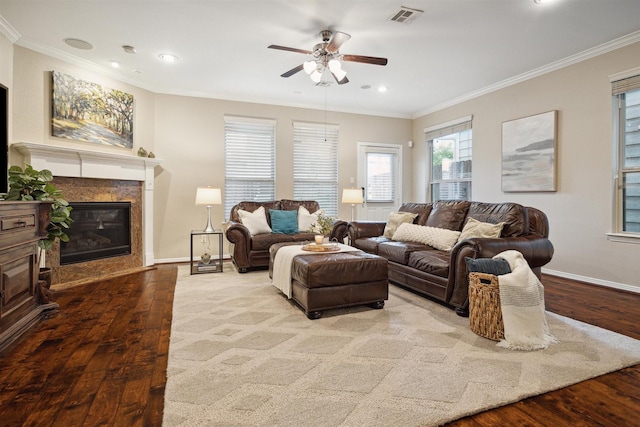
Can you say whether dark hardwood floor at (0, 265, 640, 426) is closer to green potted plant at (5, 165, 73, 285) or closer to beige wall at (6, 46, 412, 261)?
green potted plant at (5, 165, 73, 285)

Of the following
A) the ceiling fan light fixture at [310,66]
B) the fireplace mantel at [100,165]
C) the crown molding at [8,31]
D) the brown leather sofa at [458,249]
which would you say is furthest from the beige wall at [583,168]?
the crown molding at [8,31]

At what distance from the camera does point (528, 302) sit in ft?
7.63

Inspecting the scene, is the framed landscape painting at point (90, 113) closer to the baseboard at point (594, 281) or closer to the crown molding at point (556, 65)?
the crown molding at point (556, 65)

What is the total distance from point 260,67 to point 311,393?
4.07 m

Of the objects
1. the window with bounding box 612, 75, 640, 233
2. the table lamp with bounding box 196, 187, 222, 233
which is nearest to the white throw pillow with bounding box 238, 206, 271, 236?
the table lamp with bounding box 196, 187, 222, 233

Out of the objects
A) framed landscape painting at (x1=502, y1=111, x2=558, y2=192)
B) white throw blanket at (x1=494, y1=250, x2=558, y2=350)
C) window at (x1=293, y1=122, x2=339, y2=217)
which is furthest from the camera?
window at (x1=293, y1=122, x2=339, y2=217)

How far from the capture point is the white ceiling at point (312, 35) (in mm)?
3125

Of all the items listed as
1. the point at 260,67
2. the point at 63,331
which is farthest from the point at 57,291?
the point at 260,67

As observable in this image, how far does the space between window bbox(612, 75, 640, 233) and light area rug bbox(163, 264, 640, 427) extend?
74.3 inches

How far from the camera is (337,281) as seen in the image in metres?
2.92

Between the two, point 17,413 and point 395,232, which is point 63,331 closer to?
point 17,413

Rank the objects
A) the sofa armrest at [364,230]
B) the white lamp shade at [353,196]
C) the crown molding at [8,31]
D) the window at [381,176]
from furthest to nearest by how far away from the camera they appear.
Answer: the window at [381,176], the white lamp shade at [353,196], the sofa armrest at [364,230], the crown molding at [8,31]

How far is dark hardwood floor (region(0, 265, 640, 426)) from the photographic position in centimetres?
160

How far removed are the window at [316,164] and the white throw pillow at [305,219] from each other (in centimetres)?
82
